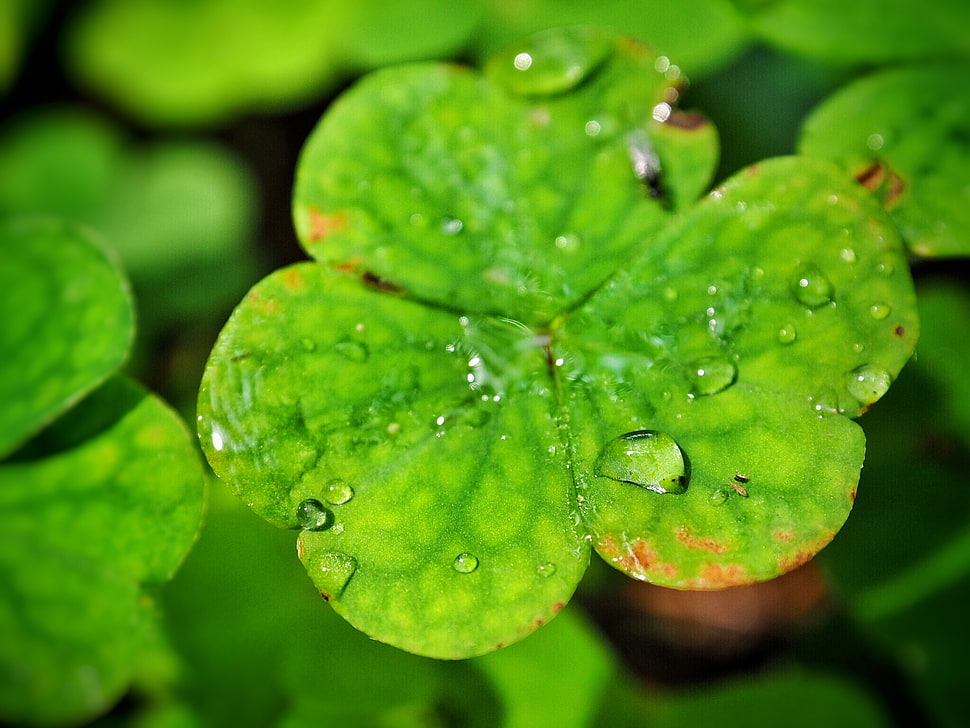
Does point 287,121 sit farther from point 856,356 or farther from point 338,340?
point 856,356

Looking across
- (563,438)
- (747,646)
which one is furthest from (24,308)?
(747,646)

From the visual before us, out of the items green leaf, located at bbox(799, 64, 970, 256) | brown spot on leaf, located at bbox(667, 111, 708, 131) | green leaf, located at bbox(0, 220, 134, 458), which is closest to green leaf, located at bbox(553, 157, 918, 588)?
brown spot on leaf, located at bbox(667, 111, 708, 131)

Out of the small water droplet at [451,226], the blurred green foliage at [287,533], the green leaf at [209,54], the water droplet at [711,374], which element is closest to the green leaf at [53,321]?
the blurred green foliage at [287,533]

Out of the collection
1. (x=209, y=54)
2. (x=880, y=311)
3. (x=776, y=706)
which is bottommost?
(x=776, y=706)

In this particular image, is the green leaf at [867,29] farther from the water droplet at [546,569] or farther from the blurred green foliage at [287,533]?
the water droplet at [546,569]

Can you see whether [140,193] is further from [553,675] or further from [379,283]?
[553,675]

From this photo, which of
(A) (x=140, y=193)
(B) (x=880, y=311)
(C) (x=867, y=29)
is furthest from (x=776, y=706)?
(A) (x=140, y=193)
